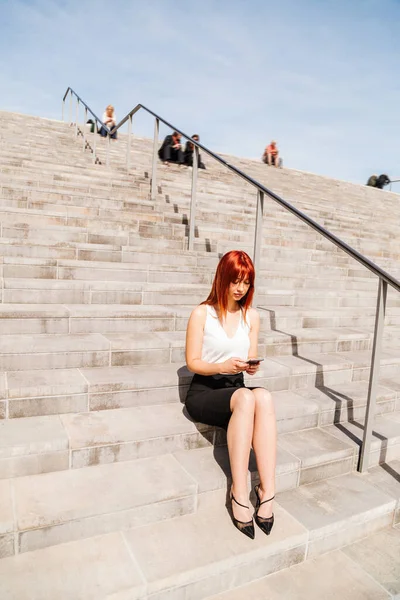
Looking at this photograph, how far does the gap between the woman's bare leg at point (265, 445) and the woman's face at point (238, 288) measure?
1.92ft

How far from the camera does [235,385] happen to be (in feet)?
8.53

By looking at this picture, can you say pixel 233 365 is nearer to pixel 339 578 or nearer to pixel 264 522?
pixel 264 522

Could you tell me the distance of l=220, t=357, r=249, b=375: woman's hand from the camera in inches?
90.5

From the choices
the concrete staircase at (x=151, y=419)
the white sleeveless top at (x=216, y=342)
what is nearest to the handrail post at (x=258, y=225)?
the concrete staircase at (x=151, y=419)

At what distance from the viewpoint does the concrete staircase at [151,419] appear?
6.15 ft

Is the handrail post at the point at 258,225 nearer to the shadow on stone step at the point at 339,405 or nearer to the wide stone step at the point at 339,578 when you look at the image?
the shadow on stone step at the point at 339,405

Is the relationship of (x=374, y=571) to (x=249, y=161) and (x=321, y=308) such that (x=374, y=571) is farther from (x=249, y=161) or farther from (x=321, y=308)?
(x=249, y=161)

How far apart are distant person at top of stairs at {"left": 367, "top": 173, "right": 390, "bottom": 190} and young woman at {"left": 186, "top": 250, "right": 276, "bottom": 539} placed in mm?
15617

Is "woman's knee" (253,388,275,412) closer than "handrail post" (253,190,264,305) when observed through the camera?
Yes

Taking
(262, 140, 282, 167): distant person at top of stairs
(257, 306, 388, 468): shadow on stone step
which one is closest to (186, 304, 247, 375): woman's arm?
(257, 306, 388, 468): shadow on stone step

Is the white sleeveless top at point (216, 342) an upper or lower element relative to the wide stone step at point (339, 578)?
upper

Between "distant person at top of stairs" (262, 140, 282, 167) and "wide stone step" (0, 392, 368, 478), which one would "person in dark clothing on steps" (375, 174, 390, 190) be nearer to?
"distant person at top of stairs" (262, 140, 282, 167)

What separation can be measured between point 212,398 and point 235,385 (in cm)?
23

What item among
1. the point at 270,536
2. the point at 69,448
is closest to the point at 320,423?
the point at 270,536
